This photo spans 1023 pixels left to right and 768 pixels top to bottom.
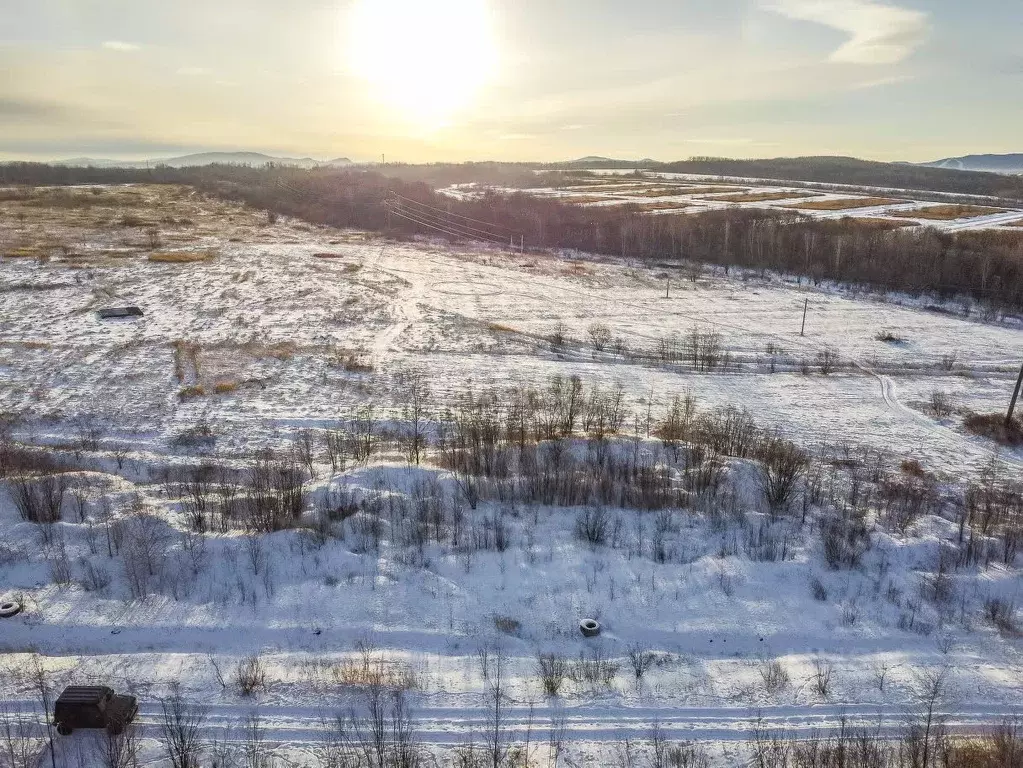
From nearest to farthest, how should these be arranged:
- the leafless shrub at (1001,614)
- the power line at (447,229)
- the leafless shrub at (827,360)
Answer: the leafless shrub at (1001,614) → the leafless shrub at (827,360) → the power line at (447,229)

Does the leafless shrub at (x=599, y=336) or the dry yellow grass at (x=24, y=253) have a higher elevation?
the dry yellow grass at (x=24, y=253)

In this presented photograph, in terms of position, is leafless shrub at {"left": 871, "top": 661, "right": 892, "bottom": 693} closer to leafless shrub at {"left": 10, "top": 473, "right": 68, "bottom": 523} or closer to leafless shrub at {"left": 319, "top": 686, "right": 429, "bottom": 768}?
leafless shrub at {"left": 319, "top": 686, "right": 429, "bottom": 768}

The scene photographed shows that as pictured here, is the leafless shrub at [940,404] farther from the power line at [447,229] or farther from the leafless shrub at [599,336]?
the power line at [447,229]

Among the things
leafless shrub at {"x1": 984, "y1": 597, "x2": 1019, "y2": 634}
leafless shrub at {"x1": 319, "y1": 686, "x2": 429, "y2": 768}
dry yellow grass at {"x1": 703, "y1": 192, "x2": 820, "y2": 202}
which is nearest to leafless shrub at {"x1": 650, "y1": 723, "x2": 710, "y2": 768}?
leafless shrub at {"x1": 319, "y1": 686, "x2": 429, "y2": 768}

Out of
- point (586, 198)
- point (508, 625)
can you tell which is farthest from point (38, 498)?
point (586, 198)

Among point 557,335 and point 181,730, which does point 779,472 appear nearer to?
point 181,730

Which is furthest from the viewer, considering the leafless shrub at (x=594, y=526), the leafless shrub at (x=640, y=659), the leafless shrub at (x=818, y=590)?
the leafless shrub at (x=594, y=526)

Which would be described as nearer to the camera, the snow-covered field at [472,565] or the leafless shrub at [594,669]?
the snow-covered field at [472,565]

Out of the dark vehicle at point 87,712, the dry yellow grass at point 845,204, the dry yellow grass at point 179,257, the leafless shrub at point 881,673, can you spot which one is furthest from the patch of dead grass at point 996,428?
the dry yellow grass at point 845,204
